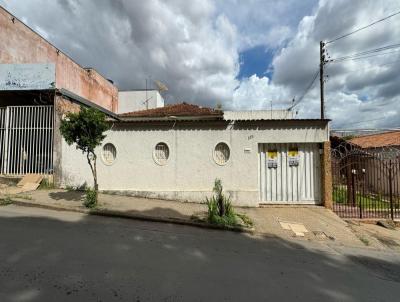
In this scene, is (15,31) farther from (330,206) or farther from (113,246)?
(330,206)

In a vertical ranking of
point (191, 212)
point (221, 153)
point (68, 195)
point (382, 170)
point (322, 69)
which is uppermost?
point (322, 69)

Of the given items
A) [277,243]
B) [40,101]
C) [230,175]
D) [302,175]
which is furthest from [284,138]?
[40,101]

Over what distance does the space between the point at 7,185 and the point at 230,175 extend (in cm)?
878

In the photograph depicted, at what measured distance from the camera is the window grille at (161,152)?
10.6 m

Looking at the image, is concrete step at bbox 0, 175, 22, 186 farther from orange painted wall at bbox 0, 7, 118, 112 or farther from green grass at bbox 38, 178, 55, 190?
orange painted wall at bbox 0, 7, 118, 112

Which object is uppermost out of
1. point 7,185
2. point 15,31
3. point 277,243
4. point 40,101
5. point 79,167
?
point 15,31

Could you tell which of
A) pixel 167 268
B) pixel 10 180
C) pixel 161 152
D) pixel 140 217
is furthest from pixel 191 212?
pixel 10 180

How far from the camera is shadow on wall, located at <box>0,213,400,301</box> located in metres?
3.56

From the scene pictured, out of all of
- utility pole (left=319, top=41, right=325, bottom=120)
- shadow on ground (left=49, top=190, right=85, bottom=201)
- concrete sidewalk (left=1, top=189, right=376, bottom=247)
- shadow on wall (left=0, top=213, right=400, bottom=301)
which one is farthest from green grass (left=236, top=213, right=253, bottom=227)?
utility pole (left=319, top=41, right=325, bottom=120)

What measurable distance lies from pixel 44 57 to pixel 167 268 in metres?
18.6

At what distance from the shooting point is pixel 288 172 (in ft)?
34.3

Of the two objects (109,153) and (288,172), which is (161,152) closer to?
(109,153)

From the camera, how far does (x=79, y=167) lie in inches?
430

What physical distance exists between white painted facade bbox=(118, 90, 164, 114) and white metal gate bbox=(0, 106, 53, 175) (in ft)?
56.5
